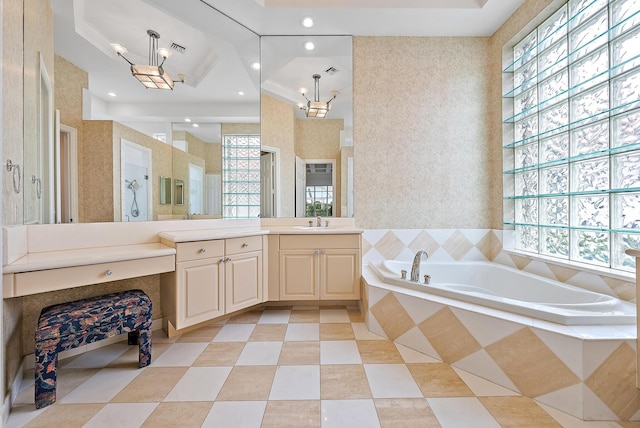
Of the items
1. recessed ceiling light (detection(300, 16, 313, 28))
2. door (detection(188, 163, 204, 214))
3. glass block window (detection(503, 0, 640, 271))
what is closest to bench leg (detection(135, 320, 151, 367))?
door (detection(188, 163, 204, 214))

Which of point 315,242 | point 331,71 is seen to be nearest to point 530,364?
point 315,242

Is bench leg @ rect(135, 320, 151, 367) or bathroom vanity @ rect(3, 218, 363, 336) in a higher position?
bathroom vanity @ rect(3, 218, 363, 336)

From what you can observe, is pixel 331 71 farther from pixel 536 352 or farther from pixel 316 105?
pixel 536 352

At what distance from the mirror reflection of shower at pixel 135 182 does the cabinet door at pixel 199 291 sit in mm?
562

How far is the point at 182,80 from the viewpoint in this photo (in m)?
2.31

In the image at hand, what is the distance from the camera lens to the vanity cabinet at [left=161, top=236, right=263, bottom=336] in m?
1.93

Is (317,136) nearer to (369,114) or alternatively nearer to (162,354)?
(369,114)

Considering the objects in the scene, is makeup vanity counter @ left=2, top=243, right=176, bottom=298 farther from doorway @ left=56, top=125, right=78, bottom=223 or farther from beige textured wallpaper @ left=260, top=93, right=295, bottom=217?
beige textured wallpaper @ left=260, top=93, right=295, bottom=217

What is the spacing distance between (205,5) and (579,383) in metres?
3.53

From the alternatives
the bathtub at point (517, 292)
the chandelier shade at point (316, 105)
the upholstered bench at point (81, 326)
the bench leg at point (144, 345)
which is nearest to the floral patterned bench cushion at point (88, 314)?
the upholstered bench at point (81, 326)

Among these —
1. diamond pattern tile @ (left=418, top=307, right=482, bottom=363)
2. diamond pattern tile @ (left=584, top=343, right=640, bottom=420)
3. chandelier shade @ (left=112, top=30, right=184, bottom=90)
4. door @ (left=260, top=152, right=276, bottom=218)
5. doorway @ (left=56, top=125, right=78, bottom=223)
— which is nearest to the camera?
diamond pattern tile @ (left=584, top=343, right=640, bottom=420)

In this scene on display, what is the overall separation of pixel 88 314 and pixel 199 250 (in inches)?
27.3

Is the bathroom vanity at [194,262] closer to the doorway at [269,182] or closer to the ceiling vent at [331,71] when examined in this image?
the doorway at [269,182]

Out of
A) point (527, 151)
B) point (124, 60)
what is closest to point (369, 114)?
point (527, 151)
